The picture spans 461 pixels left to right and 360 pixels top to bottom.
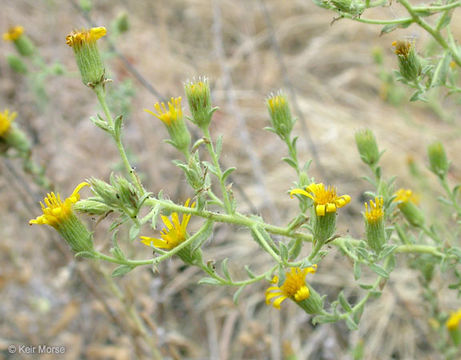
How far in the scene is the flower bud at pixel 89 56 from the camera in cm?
122

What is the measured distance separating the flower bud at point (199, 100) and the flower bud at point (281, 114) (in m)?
0.22

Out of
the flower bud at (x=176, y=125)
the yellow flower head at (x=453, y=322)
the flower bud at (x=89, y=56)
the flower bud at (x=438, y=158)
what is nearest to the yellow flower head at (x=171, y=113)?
the flower bud at (x=176, y=125)

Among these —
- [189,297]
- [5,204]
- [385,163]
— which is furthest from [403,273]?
[5,204]

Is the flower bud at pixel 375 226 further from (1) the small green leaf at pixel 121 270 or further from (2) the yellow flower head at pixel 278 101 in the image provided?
(1) the small green leaf at pixel 121 270

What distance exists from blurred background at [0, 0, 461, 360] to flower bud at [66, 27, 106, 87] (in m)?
0.55

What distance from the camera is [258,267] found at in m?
3.37

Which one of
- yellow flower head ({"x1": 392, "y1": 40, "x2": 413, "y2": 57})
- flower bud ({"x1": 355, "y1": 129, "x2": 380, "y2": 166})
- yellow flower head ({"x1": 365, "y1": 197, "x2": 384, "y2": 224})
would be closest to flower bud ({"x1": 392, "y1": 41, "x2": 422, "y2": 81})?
yellow flower head ({"x1": 392, "y1": 40, "x2": 413, "y2": 57})

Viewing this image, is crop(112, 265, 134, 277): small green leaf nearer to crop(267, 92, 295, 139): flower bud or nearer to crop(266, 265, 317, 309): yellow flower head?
crop(266, 265, 317, 309): yellow flower head

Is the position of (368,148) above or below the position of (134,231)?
below

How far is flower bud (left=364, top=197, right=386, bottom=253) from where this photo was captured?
1.13 m

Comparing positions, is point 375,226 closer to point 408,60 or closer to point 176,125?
point 408,60

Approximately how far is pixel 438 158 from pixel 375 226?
1.99 ft

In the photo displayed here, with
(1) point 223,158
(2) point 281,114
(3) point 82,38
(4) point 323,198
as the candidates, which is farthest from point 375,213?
(1) point 223,158

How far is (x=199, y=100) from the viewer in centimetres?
125
